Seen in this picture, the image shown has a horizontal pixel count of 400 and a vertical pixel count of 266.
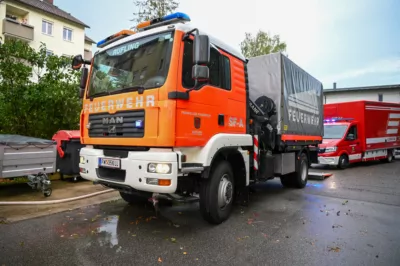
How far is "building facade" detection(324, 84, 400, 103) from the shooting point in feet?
101

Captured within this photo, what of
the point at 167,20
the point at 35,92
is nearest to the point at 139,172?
the point at 167,20

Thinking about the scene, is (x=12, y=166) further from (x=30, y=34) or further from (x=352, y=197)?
(x=30, y=34)

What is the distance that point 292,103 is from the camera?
6.71 meters

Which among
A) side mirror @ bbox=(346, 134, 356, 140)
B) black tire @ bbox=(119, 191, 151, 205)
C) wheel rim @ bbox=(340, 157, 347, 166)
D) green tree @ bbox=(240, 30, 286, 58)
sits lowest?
black tire @ bbox=(119, 191, 151, 205)

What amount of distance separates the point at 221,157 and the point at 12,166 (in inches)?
176

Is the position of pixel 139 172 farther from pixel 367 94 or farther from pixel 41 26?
pixel 367 94

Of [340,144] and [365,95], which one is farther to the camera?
[365,95]

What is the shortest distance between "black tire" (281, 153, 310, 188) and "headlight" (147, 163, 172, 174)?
16.6 ft

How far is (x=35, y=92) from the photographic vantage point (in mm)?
8047

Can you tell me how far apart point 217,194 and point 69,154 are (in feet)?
15.9

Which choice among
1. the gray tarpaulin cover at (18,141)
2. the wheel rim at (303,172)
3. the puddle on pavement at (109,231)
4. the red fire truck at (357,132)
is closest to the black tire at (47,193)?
the gray tarpaulin cover at (18,141)

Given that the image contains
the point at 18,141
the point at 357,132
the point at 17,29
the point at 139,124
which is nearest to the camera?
the point at 139,124

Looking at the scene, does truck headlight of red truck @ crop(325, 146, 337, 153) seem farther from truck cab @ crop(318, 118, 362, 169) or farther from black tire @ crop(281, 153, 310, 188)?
black tire @ crop(281, 153, 310, 188)

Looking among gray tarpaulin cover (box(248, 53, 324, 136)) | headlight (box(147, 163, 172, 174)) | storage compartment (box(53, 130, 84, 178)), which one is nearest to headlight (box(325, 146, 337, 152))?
gray tarpaulin cover (box(248, 53, 324, 136))
